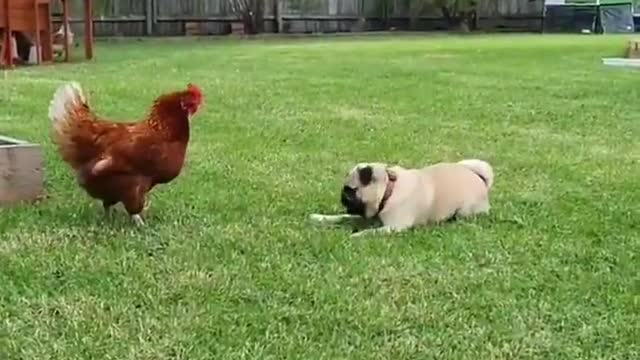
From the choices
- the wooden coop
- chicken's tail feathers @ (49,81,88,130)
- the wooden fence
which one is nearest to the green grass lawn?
chicken's tail feathers @ (49,81,88,130)

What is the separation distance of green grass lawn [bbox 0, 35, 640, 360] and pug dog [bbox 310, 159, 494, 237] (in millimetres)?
80

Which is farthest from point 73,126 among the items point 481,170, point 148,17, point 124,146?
point 148,17

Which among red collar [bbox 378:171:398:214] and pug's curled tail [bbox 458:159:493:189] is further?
pug's curled tail [bbox 458:159:493:189]

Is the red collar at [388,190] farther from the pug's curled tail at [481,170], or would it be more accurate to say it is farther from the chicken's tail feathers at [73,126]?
the chicken's tail feathers at [73,126]

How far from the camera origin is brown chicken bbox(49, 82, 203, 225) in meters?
3.91

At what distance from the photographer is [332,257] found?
364cm

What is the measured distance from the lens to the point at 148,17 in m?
22.5

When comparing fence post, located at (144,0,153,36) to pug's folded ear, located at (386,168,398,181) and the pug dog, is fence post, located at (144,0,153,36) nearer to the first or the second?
the pug dog

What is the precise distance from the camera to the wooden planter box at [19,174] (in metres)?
4.43

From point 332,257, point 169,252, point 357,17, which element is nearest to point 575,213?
point 332,257

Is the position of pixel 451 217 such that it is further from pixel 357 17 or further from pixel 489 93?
pixel 357 17

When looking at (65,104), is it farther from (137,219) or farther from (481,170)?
(481,170)

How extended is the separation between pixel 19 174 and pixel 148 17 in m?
18.5

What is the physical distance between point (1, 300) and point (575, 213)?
2.38 metres
